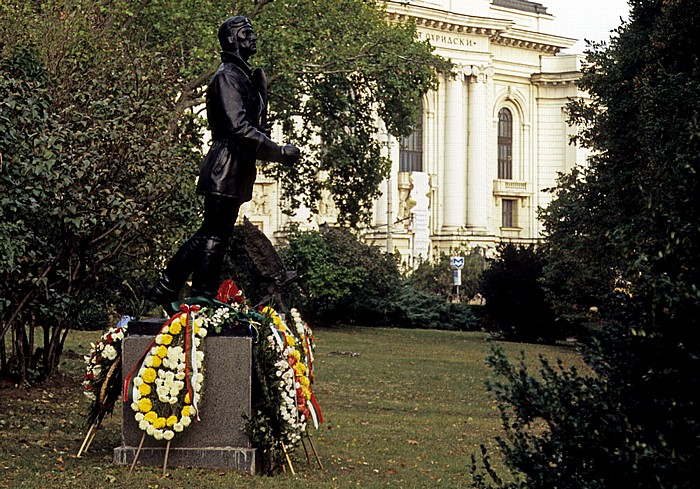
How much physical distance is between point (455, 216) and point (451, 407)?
56.8 meters

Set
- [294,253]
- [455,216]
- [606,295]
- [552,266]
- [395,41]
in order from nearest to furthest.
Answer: [606,295], [395,41], [552,266], [294,253], [455,216]

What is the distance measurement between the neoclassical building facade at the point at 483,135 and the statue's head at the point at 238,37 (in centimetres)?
5211

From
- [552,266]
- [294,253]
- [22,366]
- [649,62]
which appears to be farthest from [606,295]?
[294,253]

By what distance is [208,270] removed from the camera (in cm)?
958

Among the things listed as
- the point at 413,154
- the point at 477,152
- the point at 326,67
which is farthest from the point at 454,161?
the point at 326,67

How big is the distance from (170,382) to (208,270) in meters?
1.06

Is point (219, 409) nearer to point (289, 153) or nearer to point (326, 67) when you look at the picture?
point (289, 153)

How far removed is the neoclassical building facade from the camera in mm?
70188

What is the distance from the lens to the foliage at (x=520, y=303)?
36906mm

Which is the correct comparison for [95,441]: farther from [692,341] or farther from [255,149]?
[692,341]

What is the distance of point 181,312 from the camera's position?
9141 millimetres

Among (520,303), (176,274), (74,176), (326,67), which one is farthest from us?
(520,303)

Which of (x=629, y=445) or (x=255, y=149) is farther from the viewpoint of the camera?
(x=255, y=149)

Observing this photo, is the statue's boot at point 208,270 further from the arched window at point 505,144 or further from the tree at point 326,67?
the arched window at point 505,144
